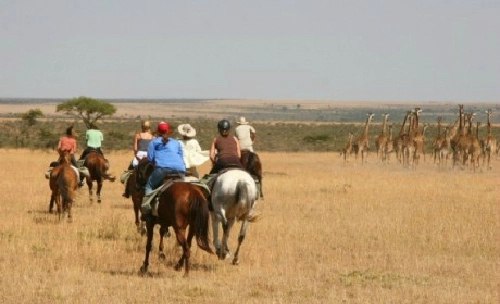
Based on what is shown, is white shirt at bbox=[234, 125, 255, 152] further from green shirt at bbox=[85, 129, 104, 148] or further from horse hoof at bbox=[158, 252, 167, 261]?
horse hoof at bbox=[158, 252, 167, 261]

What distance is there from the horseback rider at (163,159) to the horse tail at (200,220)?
3.88 ft

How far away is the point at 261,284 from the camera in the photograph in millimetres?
11977

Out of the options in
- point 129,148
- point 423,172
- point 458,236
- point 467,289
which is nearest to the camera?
point 467,289

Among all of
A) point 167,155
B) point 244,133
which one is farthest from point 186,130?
point 244,133

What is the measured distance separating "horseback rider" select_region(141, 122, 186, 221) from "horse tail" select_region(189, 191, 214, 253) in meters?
1.18

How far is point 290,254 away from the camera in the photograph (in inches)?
578

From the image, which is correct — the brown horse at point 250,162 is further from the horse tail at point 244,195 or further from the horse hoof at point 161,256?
the horse tail at point 244,195

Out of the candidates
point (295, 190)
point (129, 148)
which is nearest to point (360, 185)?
point (295, 190)

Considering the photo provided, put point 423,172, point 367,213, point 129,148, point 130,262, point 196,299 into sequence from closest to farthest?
point 196,299
point 130,262
point 367,213
point 423,172
point 129,148

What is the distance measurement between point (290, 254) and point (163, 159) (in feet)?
8.46

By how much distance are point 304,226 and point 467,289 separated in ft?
22.2

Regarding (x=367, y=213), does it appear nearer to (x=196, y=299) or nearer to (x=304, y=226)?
(x=304, y=226)

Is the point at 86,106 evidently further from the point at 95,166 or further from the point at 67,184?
the point at 67,184

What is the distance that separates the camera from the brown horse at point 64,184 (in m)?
18.4
